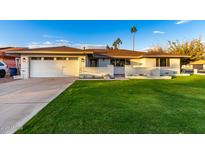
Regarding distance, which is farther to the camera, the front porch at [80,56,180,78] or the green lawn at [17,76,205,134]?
the front porch at [80,56,180,78]

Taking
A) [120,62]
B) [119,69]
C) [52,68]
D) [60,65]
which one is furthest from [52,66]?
[120,62]

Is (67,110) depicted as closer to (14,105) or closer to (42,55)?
(14,105)

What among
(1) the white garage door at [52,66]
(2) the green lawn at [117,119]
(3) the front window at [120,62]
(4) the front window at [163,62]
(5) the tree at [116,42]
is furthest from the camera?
(5) the tree at [116,42]

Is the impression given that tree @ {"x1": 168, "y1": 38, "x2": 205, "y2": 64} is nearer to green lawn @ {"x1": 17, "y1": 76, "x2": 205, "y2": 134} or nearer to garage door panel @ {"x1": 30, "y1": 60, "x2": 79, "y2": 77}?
garage door panel @ {"x1": 30, "y1": 60, "x2": 79, "y2": 77}

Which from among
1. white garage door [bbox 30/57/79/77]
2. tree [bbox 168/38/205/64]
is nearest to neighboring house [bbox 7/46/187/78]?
white garage door [bbox 30/57/79/77]

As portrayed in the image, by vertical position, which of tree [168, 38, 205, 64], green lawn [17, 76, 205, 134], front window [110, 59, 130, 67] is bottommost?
green lawn [17, 76, 205, 134]

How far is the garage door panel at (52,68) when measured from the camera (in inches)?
675

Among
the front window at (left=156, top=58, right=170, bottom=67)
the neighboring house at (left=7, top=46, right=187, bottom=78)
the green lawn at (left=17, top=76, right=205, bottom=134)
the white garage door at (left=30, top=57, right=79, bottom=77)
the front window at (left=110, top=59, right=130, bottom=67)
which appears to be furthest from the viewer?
the front window at (left=110, top=59, right=130, bottom=67)

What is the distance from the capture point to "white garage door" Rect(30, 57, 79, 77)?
1714 centimetres

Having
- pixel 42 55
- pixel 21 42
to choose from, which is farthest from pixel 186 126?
pixel 21 42

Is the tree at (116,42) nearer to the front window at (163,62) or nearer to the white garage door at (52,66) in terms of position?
the front window at (163,62)

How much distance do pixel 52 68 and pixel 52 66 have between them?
0.21 metres

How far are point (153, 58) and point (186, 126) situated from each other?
62.2ft

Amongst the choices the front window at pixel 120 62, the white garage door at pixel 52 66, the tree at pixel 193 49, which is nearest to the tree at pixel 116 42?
the tree at pixel 193 49
